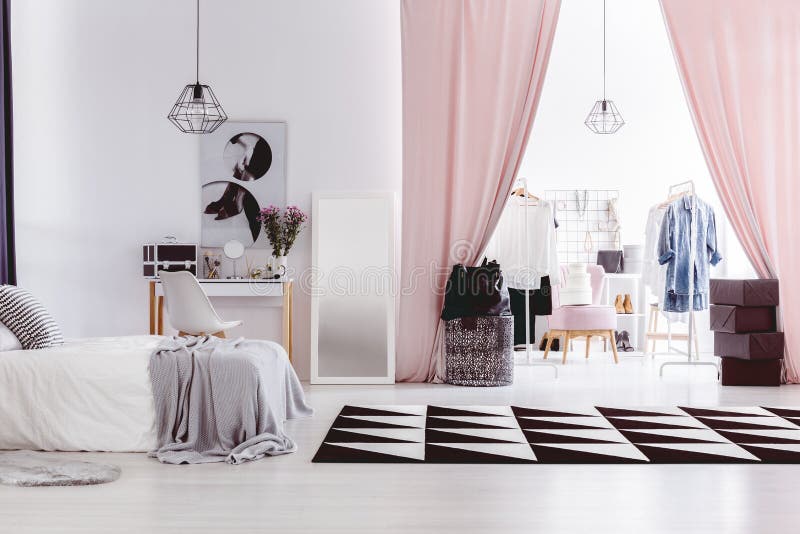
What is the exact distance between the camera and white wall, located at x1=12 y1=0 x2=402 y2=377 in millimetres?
5969

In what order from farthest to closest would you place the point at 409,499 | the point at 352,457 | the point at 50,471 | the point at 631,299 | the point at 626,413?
1. the point at 631,299
2. the point at 626,413
3. the point at 352,457
4. the point at 50,471
5. the point at 409,499

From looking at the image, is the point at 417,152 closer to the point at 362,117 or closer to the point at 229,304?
the point at 362,117

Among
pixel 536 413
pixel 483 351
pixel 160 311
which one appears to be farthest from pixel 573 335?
pixel 160 311

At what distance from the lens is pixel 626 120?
7.67m

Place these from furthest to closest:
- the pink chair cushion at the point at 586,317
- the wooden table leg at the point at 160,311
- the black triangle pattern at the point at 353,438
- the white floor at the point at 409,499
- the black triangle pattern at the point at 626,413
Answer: the pink chair cushion at the point at 586,317 → the wooden table leg at the point at 160,311 → the black triangle pattern at the point at 626,413 → the black triangle pattern at the point at 353,438 → the white floor at the point at 409,499

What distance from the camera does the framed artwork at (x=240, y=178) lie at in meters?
5.97

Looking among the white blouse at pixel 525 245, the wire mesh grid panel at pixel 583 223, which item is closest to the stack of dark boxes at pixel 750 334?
the white blouse at pixel 525 245

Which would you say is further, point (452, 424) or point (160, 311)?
point (160, 311)

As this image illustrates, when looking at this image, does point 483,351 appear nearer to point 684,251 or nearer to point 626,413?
point 626,413

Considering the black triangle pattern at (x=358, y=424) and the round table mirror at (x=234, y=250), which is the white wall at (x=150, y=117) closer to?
the round table mirror at (x=234, y=250)

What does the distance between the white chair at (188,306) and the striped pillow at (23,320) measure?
4.77ft

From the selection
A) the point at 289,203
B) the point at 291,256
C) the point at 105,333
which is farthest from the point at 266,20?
the point at 105,333

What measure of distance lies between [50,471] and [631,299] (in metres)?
5.83

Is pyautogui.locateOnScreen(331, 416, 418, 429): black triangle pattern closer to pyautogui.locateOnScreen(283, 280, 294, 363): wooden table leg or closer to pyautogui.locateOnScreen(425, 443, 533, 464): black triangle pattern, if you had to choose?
pyautogui.locateOnScreen(425, 443, 533, 464): black triangle pattern
